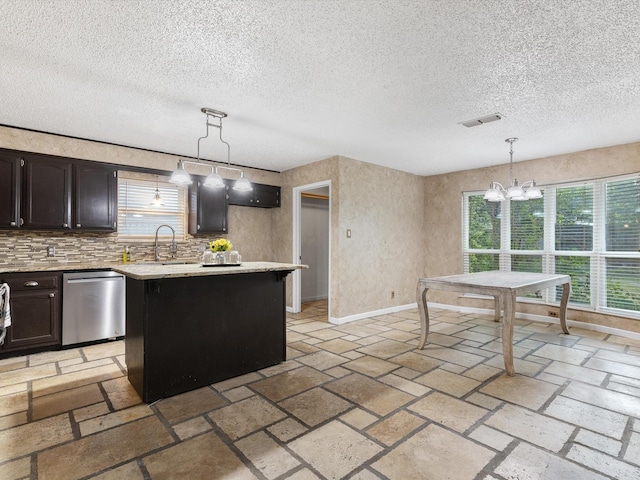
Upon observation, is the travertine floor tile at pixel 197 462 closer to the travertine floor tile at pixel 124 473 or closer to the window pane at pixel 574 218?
the travertine floor tile at pixel 124 473

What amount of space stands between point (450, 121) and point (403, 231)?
2.70m

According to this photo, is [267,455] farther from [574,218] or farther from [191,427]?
[574,218]

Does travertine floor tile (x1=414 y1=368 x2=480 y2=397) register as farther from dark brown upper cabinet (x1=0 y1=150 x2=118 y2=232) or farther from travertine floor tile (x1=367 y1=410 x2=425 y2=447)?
dark brown upper cabinet (x1=0 y1=150 x2=118 y2=232)

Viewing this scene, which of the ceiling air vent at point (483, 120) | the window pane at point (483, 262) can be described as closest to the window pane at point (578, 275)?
the window pane at point (483, 262)

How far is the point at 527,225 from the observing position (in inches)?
212

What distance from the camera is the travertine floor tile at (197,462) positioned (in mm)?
1749

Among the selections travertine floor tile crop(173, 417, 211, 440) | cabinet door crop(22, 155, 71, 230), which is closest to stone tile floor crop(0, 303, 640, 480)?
travertine floor tile crop(173, 417, 211, 440)

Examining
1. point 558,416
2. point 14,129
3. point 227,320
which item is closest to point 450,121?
point 558,416

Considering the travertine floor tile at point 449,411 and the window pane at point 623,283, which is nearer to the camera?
the travertine floor tile at point 449,411

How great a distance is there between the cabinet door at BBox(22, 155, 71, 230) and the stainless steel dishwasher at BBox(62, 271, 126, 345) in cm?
69

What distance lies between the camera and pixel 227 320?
304 centimetres

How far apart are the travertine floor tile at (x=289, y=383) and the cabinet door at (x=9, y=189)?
3.26 metres

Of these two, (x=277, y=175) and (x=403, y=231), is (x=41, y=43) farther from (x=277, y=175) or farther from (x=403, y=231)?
(x=403, y=231)

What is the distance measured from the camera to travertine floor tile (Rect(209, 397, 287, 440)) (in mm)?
2184
